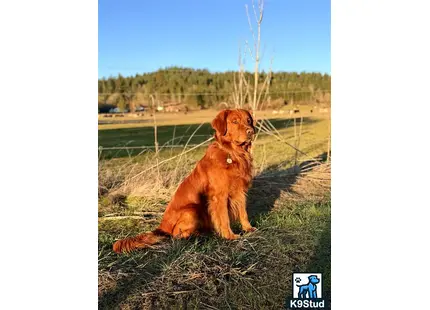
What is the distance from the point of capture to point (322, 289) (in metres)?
2.84

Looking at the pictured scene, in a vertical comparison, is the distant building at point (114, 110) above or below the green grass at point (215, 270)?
above

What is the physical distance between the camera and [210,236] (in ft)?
11.5

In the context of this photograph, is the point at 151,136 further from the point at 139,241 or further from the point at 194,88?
the point at 139,241

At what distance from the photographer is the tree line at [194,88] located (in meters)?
3.26

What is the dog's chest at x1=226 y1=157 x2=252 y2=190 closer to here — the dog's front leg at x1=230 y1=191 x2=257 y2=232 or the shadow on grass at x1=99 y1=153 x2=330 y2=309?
the dog's front leg at x1=230 y1=191 x2=257 y2=232

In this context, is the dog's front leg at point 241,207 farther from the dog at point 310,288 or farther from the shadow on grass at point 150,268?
the dog at point 310,288

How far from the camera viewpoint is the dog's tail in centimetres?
309

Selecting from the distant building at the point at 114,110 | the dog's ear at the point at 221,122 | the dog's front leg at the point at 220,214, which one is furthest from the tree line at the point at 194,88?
the dog's front leg at the point at 220,214

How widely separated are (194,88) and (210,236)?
134 centimetres

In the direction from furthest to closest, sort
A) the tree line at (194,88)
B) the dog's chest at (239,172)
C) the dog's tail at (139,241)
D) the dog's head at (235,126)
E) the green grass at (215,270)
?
the dog's chest at (239,172) < the dog's head at (235,126) < the tree line at (194,88) < the dog's tail at (139,241) < the green grass at (215,270)

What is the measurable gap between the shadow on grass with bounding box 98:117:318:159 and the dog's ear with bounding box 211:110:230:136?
2.54ft

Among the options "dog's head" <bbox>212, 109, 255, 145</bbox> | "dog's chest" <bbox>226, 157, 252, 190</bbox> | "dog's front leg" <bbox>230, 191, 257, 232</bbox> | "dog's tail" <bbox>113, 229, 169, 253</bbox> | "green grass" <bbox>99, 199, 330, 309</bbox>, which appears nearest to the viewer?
"green grass" <bbox>99, 199, 330, 309</bbox>

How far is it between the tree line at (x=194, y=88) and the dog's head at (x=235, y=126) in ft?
1.38

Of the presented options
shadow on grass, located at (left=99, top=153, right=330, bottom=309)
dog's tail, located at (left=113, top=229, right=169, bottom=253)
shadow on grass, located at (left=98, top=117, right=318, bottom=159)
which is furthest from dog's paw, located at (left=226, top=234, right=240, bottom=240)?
shadow on grass, located at (left=98, top=117, right=318, bottom=159)
